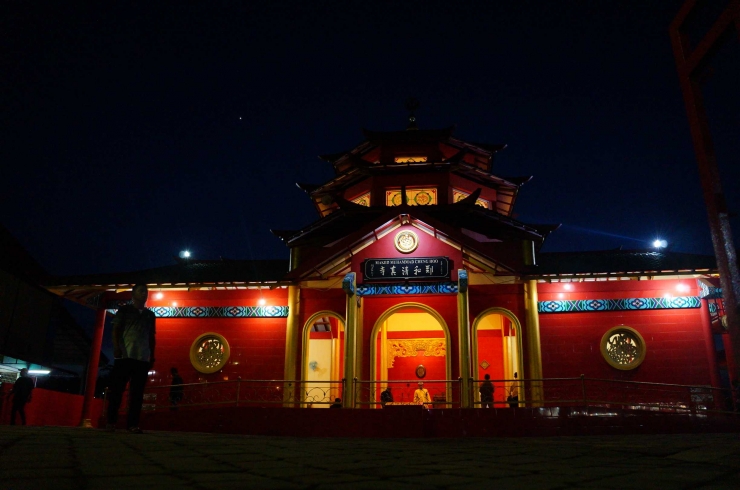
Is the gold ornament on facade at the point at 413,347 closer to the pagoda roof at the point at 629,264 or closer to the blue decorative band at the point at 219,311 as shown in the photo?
the blue decorative band at the point at 219,311

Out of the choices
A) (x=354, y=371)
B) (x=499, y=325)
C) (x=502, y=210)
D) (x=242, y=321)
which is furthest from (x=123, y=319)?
(x=502, y=210)

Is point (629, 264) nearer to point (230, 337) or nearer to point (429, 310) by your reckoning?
point (429, 310)

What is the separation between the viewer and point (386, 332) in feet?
67.9

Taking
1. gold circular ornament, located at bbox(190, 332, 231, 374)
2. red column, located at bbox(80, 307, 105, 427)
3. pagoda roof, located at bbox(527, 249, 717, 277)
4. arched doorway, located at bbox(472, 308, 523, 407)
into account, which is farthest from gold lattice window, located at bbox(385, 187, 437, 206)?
red column, located at bbox(80, 307, 105, 427)

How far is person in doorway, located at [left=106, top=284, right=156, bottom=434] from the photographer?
7496mm

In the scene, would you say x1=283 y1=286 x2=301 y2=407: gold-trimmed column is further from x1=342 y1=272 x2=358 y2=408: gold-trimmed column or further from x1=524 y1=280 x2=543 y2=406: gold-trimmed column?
x1=524 y1=280 x2=543 y2=406: gold-trimmed column

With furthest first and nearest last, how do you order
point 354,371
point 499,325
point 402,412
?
point 499,325 < point 354,371 < point 402,412

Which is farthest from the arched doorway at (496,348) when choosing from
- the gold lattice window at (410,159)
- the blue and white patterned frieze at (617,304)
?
the gold lattice window at (410,159)

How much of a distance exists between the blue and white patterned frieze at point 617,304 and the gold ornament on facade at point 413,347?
4.95 metres

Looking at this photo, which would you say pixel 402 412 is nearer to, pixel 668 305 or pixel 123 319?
pixel 123 319

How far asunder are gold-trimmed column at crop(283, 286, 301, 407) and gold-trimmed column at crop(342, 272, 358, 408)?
2852 millimetres

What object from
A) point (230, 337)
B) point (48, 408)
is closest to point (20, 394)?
point (48, 408)

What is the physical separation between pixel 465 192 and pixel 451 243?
5.49 metres

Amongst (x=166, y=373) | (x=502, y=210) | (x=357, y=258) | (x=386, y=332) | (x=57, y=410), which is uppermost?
(x=502, y=210)
